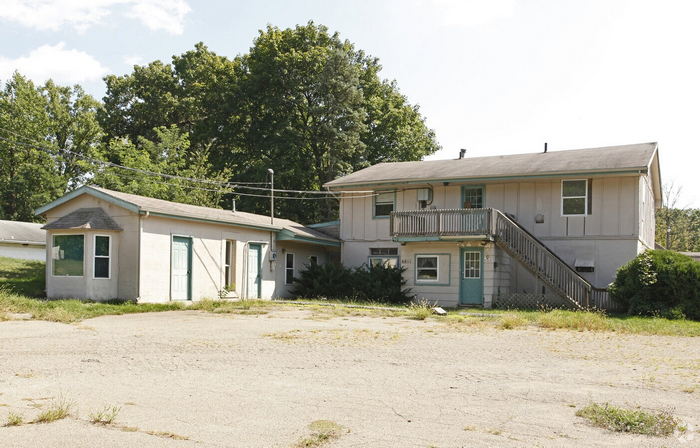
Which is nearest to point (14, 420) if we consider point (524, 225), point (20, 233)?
point (524, 225)

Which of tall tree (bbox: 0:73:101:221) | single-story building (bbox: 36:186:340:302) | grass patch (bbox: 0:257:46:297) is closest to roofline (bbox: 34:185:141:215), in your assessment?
single-story building (bbox: 36:186:340:302)

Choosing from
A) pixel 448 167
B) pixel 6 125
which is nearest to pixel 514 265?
pixel 448 167

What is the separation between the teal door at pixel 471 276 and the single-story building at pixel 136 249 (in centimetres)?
854

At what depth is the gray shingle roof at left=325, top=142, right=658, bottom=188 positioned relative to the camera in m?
23.3

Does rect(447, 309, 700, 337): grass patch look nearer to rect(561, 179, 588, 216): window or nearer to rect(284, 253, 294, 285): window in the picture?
rect(561, 179, 588, 216): window

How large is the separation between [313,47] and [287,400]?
36.7 m

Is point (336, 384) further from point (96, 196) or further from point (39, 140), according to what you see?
point (39, 140)

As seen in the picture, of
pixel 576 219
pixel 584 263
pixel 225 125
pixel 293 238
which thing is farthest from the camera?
pixel 225 125

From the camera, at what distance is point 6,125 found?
4638cm

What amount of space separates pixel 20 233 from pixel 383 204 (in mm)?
22080

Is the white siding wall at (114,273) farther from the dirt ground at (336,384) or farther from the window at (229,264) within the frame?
the dirt ground at (336,384)

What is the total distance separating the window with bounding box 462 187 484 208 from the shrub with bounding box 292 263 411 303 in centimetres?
394

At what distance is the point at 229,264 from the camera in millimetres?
24375

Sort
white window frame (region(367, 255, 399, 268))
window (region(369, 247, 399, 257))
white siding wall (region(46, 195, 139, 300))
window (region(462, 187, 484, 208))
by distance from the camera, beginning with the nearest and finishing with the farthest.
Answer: white siding wall (region(46, 195, 139, 300))
window (region(462, 187, 484, 208))
white window frame (region(367, 255, 399, 268))
window (region(369, 247, 399, 257))
